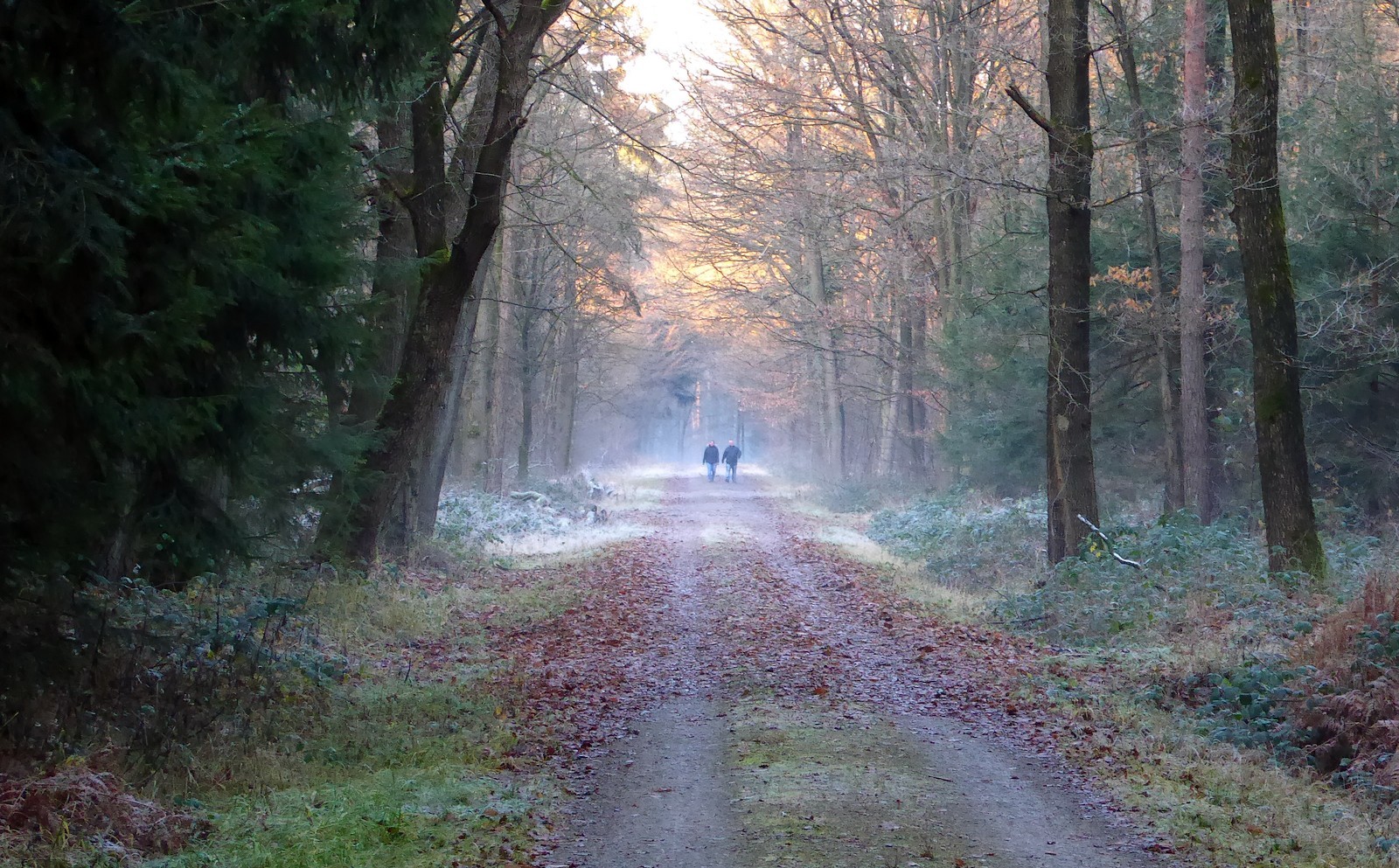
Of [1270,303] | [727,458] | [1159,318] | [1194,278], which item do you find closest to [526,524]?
[1159,318]

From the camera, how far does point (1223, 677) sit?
30.2 feet

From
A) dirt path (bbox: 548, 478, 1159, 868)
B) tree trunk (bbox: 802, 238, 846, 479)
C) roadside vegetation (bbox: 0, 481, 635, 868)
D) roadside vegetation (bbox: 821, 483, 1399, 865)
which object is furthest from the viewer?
tree trunk (bbox: 802, 238, 846, 479)

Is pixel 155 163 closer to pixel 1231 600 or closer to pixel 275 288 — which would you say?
pixel 275 288

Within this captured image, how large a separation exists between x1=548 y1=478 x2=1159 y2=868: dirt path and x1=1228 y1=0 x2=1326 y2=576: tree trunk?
3.65 metres

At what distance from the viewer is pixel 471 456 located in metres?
31.6

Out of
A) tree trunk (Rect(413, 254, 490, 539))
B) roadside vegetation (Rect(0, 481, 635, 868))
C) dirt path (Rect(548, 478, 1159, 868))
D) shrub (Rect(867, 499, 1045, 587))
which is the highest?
tree trunk (Rect(413, 254, 490, 539))

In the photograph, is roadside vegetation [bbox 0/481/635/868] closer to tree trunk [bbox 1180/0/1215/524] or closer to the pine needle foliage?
the pine needle foliage

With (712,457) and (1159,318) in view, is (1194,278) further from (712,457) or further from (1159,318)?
(712,457)

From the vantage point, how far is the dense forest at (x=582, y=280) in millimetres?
5934

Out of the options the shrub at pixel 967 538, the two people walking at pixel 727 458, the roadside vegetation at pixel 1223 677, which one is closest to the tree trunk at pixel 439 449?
the roadside vegetation at pixel 1223 677

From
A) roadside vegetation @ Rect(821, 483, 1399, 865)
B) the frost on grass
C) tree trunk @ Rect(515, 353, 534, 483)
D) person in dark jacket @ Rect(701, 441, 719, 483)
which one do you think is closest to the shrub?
roadside vegetation @ Rect(821, 483, 1399, 865)

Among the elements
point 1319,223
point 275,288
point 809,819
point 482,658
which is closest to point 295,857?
point 809,819

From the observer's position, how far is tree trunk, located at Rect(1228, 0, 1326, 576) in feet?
40.7

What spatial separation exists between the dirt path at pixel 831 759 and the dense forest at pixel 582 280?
2.32 m
